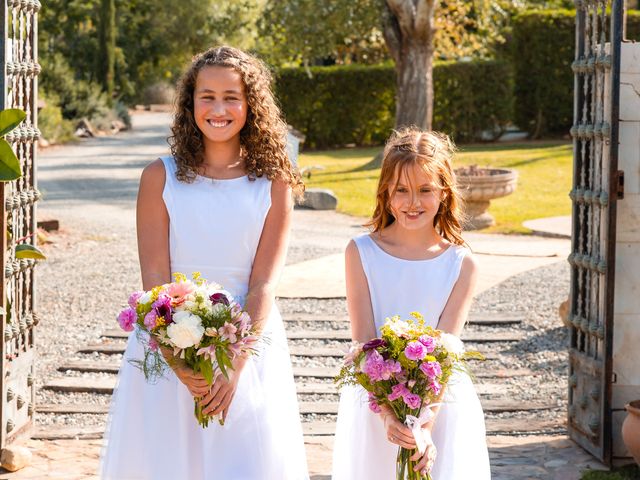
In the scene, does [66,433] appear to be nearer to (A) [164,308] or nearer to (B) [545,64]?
(A) [164,308]

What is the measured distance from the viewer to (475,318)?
7980 millimetres

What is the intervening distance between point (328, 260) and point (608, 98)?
5813 millimetres

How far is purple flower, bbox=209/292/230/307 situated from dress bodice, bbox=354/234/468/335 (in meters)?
0.59

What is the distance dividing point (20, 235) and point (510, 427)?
8.72 ft

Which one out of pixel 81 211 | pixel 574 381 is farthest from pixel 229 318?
pixel 81 211

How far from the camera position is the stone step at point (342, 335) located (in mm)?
7418

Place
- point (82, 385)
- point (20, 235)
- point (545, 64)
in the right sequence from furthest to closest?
point (545, 64) → point (82, 385) → point (20, 235)

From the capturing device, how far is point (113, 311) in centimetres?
839

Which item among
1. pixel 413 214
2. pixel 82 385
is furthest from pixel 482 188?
pixel 413 214

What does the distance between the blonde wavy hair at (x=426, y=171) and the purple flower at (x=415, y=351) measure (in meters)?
0.72

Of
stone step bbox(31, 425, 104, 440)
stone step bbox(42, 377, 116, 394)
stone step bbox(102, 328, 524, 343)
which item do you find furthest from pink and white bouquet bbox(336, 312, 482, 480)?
stone step bbox(102, 328, 524, 343)

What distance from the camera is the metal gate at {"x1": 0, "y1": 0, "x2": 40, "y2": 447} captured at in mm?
4867

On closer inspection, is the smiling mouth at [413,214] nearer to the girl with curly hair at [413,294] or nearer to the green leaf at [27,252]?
the girl with curly hair at [413,294]

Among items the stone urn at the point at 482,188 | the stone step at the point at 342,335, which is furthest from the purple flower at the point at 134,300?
the stone urn at the point at 482,188
